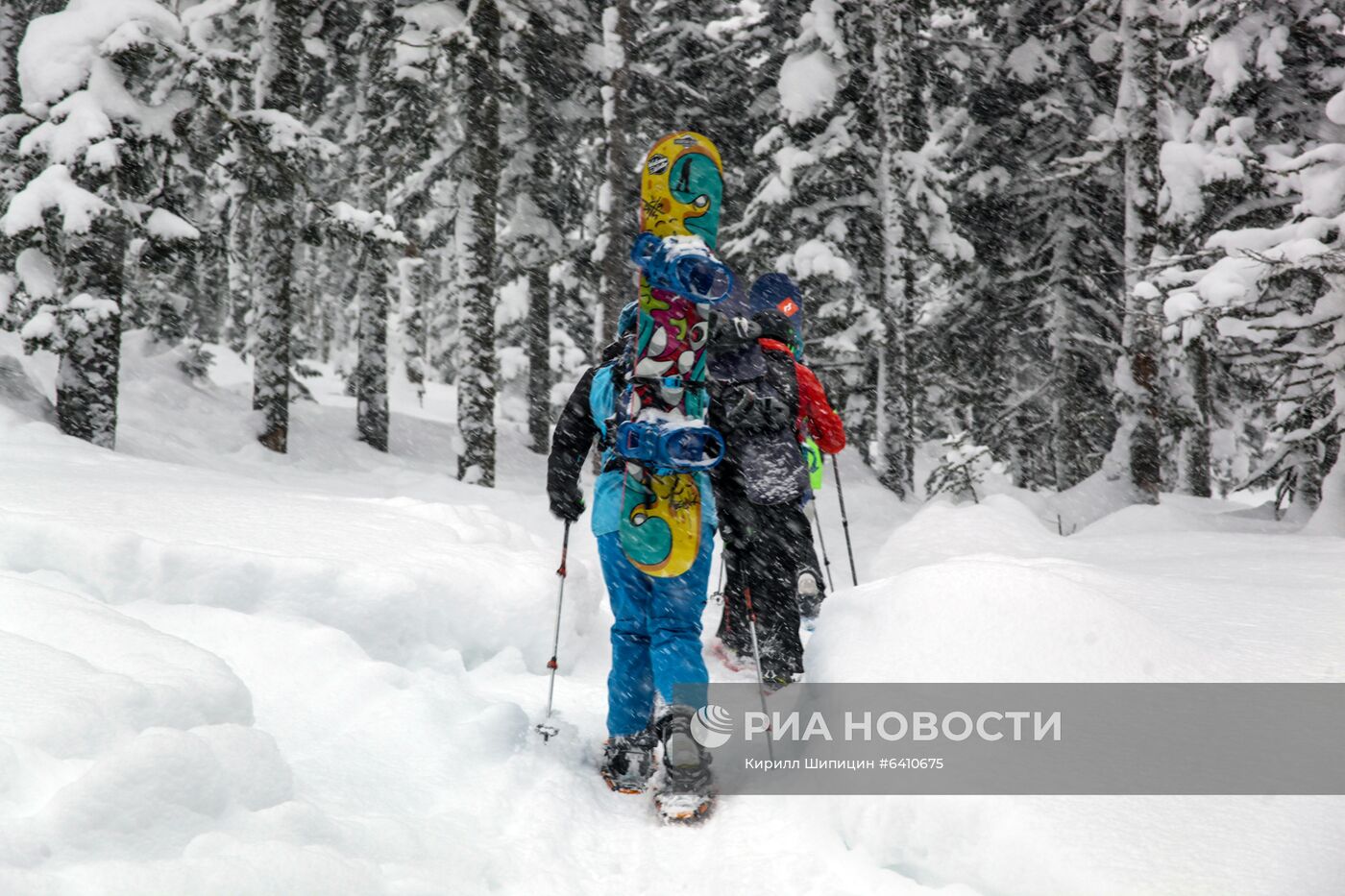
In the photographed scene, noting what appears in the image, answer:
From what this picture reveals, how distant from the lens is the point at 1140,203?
493 inches

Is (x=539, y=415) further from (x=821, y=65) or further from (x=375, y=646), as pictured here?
(x=375, y=646)

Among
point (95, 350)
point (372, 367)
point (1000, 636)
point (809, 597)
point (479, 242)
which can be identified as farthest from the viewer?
point (372, 367)

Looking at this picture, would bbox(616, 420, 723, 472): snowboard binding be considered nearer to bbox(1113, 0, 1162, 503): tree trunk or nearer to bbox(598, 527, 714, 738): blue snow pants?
bbox(598, 527, 714, 738): blue snow pants

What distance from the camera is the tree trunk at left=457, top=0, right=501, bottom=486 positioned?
44.4 feet

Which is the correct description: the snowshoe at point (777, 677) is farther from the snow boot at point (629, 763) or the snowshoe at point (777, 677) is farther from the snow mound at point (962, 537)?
the snow mound at point (962, 537)

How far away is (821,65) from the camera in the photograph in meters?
15.8

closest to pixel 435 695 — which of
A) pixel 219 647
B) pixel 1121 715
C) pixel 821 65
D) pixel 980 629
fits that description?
pixel 219 647

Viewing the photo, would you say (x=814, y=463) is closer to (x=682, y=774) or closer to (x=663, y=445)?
(x=663, y=445)

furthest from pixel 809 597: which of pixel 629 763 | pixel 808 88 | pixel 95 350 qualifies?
pixel 808 88

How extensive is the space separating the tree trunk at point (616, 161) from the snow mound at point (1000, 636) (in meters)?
10.2

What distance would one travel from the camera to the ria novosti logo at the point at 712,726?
406cm

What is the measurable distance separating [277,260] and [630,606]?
11927 mm

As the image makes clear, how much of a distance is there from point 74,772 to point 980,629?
333cm

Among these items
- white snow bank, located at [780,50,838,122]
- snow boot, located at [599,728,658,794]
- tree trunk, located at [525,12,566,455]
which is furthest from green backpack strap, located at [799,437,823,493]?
tree trunk, located at [525,12,566,455]
